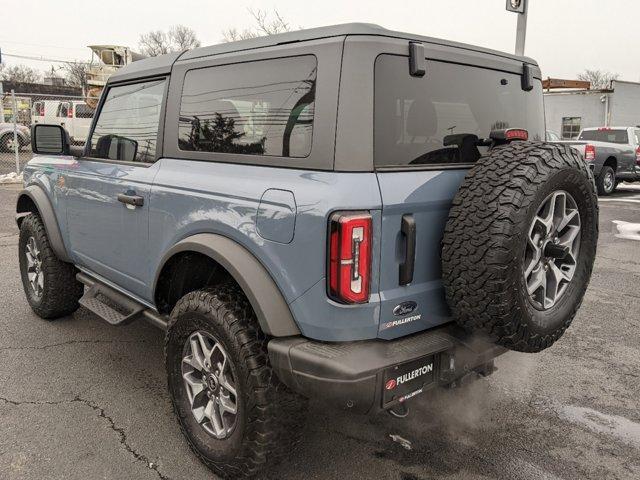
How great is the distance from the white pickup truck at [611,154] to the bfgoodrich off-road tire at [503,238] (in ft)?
40.3

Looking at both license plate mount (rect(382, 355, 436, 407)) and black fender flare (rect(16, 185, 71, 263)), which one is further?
black fender flare (rect(16, 185, 71, 263))

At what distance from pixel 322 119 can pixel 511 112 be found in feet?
4.02

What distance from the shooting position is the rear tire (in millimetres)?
13812

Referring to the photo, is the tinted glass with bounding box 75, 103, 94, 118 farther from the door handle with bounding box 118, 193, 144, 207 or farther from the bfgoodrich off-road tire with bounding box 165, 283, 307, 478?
the bfgoodrich off-road tire with bounding box 165, 283, 307, 478

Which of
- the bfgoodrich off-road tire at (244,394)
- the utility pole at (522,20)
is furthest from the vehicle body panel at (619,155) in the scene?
the bfgoodrich off-road tire at (244,394)

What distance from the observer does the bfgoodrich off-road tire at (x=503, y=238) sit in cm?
207

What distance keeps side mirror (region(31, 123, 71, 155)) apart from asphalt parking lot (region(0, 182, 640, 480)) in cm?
140

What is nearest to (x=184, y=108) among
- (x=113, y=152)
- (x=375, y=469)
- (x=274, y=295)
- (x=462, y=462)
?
(x=113, y=152)

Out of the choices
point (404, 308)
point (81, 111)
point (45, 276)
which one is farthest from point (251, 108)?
point (81, 111)

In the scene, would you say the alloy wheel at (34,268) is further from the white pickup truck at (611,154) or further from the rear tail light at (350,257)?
the white pickup truck at (611,154)

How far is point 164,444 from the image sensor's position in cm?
277

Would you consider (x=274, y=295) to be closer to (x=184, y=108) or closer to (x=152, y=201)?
(x=152, y=201)

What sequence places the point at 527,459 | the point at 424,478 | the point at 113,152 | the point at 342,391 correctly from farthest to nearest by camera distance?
the point at 113,152 → the point at 527,459 → the point at 424,478 → the point at 342,391

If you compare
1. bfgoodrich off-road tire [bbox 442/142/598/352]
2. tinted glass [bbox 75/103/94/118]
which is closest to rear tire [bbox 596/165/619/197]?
bfgoodrich off-road tire [bbox 442/142/598/352]
